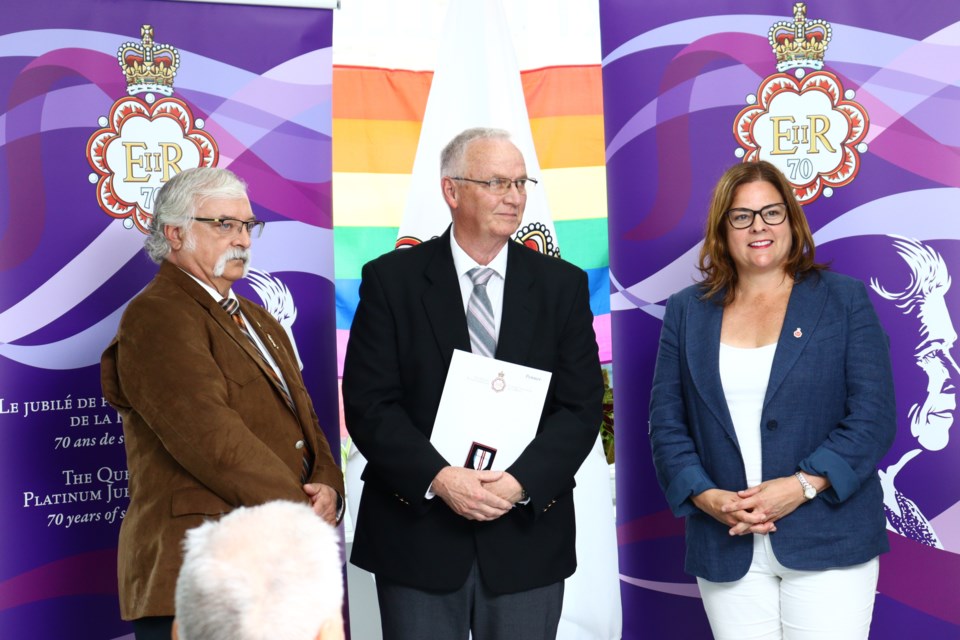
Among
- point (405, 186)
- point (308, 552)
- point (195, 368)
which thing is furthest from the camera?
point (405, 186)

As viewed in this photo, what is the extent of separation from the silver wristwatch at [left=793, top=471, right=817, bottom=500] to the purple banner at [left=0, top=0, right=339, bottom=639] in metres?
1.95

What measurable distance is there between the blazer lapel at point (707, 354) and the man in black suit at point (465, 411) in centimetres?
29

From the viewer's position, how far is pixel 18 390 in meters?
3.28

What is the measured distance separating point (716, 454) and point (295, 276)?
1749 millimetres

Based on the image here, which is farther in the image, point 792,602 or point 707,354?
point 707,354

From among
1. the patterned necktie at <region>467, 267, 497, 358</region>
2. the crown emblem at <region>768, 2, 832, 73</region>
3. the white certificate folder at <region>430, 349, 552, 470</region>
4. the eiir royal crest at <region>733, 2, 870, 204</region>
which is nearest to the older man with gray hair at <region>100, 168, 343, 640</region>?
the white certificate folder at <region>430, 349, 552, 470</region>

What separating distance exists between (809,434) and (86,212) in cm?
243

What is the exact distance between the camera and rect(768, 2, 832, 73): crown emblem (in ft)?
11.5

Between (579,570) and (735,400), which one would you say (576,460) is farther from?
(579,570)

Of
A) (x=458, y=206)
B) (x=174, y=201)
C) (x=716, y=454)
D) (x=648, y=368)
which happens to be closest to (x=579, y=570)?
→ (x=648, y=368)

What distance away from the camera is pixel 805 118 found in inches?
138

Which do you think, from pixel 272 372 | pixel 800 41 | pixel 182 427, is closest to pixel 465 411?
pixel 272 372

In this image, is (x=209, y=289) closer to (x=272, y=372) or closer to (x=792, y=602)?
(x=272, y=372)

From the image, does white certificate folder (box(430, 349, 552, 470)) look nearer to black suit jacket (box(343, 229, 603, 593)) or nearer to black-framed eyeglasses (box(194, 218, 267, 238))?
black suit jacket (box(343, 229, 603, 593))
